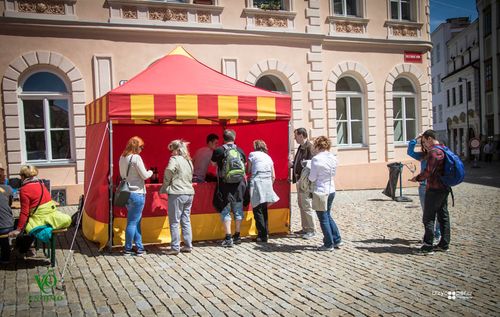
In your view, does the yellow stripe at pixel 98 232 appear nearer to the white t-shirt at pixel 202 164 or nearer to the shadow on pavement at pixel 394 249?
the white t-shirt at pixel 202 164

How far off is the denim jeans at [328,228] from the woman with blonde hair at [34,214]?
3493 millimetres

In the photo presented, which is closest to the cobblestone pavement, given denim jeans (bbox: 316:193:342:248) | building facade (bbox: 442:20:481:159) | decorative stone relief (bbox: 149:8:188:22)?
denim jeans (bbox: 316:193:342:248)

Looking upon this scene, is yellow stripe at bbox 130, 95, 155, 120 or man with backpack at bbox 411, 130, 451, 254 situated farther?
yellow stripe at bbox 130, 95, 155, 120

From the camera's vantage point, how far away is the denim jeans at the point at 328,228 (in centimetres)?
654

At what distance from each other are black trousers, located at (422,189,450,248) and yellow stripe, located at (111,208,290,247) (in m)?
2.45

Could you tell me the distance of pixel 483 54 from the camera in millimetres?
32938

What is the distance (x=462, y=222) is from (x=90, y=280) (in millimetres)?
6805

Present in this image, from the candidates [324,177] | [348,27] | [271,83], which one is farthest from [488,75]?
[324,177]

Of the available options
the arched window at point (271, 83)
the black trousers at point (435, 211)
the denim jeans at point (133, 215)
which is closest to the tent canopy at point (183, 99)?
the denim jeans at point (133, 215)

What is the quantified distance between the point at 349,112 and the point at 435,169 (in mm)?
8964

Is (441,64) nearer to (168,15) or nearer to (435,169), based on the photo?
(168,15)

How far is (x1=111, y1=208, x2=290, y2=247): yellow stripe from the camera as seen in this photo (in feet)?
23.0

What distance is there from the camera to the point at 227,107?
7285mm

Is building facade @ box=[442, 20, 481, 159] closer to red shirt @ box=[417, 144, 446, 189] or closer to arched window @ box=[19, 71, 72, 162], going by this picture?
arched window @ box=[19, 71, 72, 162]
